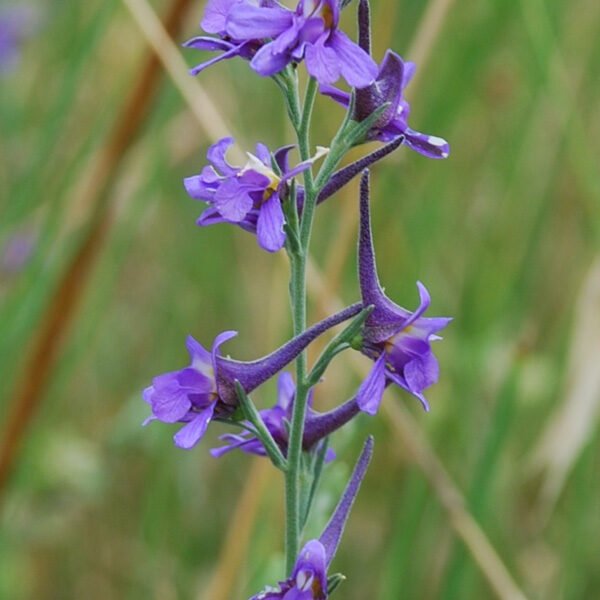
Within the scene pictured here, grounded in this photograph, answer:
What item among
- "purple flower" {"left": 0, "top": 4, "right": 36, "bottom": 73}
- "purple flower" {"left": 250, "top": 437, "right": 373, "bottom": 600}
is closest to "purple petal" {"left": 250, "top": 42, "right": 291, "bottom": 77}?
"purple flower" {"left": 250, "top": 437, "right": 373, "bottom": 600}

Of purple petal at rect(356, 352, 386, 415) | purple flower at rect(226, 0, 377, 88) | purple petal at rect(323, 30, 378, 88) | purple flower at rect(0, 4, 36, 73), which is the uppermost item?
purple flower at rect(0, 4, 36, 73)

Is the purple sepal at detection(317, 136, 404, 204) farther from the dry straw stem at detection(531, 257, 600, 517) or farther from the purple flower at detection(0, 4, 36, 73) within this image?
the purple flower at detection(0, 4, 36, 73)

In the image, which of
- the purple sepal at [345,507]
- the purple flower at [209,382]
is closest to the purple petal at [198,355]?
the purple flower at [209,382]

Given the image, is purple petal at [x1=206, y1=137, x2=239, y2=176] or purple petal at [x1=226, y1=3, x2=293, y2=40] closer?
purple petal at [x1=226, y1=3, x2=293, y2=40]

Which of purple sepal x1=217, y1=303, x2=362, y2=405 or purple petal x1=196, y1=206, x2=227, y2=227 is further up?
purple petal x1=196, y1=206, x2=227, y2=227

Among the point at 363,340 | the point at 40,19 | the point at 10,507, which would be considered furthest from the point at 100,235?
the point at 40,19

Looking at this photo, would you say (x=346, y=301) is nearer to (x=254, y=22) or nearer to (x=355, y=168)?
(x=355, y=168)

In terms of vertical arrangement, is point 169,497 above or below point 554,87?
below

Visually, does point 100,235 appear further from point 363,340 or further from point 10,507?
point 363,340
